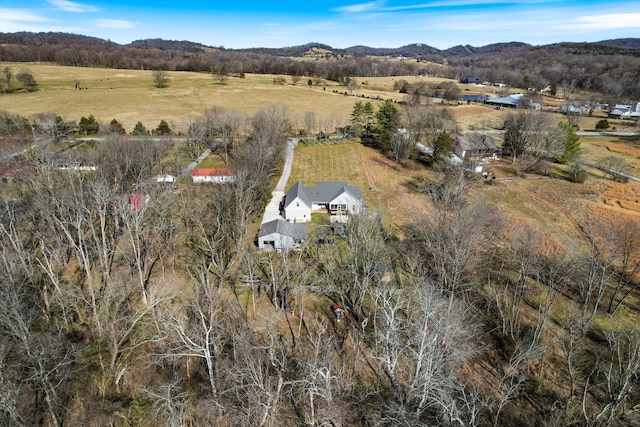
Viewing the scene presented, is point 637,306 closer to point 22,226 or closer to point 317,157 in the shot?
point 317,157

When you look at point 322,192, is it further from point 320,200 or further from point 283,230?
point 283,230

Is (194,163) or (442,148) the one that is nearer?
(442,148)

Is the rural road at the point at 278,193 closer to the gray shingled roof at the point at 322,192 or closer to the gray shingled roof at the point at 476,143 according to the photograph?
the gray shingled roof at the point at 322,192

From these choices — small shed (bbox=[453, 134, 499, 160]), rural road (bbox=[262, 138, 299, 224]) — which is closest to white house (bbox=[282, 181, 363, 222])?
rural road (bbox=[262, 138, 299, 224])

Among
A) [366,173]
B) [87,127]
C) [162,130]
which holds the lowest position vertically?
[366,173]

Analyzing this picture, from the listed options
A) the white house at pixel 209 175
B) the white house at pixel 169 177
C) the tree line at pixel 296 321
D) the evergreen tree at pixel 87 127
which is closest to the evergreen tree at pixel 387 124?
the tree line at pixel 296 321

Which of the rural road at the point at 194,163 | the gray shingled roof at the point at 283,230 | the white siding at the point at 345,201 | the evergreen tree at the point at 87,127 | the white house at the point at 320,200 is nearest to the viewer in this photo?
the gray shingled roof at the point at 283,230

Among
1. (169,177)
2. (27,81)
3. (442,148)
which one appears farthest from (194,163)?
(27,81)
